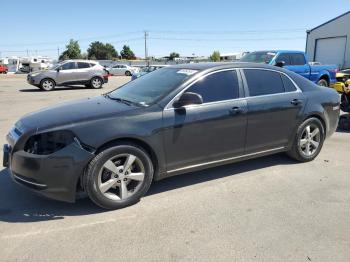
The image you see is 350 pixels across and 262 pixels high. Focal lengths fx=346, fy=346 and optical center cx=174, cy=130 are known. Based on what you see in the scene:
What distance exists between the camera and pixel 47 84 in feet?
57.8

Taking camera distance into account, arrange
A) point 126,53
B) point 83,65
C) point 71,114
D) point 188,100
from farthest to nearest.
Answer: point 126,53 → point 83,65 → point 188,100 → point 71,114

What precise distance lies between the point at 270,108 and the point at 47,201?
3133 millimetres

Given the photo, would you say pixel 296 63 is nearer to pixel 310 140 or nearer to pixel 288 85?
pixel 310 140

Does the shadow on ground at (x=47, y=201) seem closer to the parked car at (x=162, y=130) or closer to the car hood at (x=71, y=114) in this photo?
the parked car at (x=162, y=130)

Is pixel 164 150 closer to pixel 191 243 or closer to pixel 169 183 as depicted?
pixel 169 183

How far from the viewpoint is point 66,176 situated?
3516mm

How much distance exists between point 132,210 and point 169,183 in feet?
2.93

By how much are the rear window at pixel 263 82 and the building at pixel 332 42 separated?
32712mm

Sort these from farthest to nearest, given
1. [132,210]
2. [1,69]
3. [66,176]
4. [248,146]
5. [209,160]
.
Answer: [1,69]
[248,146]
[209,160]
[132,210]
[66,176]

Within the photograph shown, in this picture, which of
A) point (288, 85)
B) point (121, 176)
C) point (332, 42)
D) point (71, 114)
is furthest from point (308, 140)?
point (332, 42)

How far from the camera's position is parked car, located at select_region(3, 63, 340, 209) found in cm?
356

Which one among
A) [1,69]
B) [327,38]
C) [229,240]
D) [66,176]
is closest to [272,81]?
[229,240]

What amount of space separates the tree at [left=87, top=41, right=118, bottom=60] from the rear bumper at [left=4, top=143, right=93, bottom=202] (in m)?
110

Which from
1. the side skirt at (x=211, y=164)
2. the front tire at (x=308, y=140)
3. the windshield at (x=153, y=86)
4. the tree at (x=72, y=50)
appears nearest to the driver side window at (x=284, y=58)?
the front tire at (x=308, y=140)
